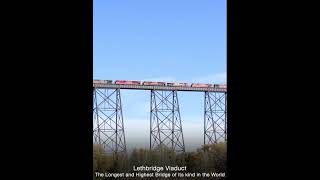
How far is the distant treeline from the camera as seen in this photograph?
636 centimetres

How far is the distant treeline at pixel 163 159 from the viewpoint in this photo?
636cm

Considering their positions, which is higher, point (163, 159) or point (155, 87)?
point (155, 87)

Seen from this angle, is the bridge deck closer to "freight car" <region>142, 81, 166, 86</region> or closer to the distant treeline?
"freight car" <region>142, 81, 166, 86</region>

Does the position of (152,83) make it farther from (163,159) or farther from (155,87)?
(163,159)

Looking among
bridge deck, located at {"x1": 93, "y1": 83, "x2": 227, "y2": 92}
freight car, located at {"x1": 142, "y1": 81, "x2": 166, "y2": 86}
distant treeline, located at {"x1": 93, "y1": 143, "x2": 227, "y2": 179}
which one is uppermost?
freight car, located at {"x1": 142, "y1": 81, "x2": 166, "y2": 86}

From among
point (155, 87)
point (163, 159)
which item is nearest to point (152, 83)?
point (155, 87)

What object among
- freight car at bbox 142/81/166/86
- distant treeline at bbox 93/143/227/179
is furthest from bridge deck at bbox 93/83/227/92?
distant treeline at bbox 93/143/227/179

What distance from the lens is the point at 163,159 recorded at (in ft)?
21.7

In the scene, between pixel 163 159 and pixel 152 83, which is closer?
pixel 163 159
